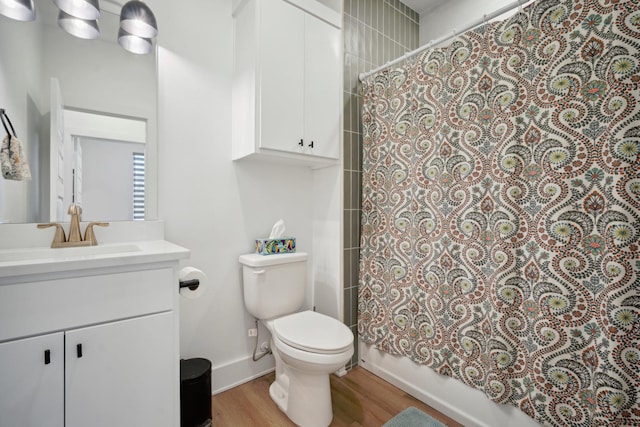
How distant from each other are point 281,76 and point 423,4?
165cm

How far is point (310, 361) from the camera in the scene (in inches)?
52.4

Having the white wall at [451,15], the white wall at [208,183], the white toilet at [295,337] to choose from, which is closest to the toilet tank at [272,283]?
the white toilet at [295,337]

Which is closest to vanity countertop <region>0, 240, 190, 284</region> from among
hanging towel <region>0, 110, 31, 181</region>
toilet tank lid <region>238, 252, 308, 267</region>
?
hanging towel <region>0, 110, 31, 181</region>

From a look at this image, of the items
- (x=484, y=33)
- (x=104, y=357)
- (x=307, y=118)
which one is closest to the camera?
(x=104, y=357)

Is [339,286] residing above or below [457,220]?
below

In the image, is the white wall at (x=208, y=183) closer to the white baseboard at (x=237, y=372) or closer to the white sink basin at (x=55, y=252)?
the white baseboard at (x=237, y=372)

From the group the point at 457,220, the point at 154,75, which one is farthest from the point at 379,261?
the point at 154,75

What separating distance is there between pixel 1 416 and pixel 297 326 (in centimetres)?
107

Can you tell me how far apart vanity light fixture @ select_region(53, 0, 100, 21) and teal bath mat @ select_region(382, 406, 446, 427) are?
2.38 metres

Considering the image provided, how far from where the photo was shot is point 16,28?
1217 mm

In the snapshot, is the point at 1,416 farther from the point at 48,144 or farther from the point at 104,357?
the point at 48,144

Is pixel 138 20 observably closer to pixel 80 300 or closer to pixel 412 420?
Answer: pixel 80 300

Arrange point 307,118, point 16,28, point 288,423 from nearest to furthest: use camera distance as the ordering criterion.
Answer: point 16,28 → point 288,423 → point 307,118

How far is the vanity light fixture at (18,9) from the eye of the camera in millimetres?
1179
